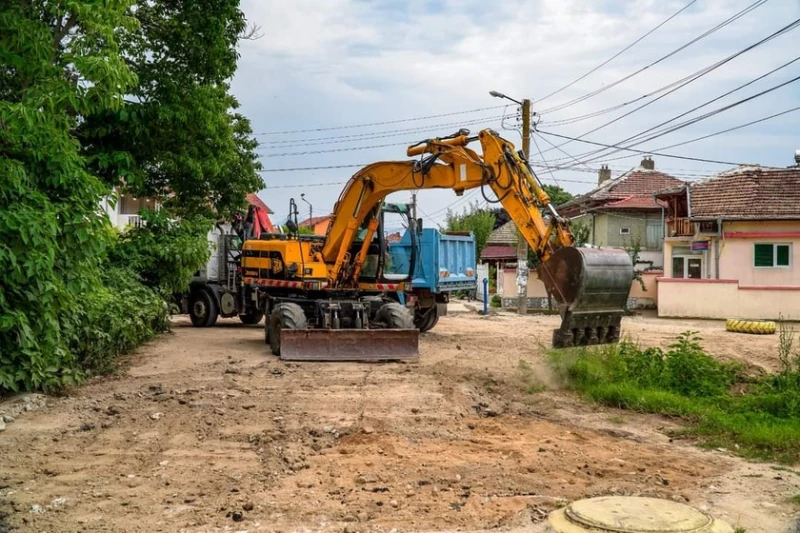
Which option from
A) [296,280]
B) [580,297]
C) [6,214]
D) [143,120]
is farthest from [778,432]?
[143,120]

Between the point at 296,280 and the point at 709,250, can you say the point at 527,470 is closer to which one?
the point at 296,280

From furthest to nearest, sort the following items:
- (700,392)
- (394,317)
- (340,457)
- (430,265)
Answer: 1. (430,265)
2. (394,317)
3. (700,392)
4. (340,457)

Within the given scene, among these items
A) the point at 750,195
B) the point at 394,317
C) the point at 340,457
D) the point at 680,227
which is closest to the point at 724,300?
the point at 750,195

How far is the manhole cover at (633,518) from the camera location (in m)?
4.81

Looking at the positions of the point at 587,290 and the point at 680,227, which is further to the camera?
the point at 680,227

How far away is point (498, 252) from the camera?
177 feet

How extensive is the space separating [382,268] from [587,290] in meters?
7.01

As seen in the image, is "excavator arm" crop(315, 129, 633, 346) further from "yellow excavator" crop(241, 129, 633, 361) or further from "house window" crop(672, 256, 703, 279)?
"house window" crop(672, 256, 703, 279)

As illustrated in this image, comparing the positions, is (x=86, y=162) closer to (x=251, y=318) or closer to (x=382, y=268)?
(x=382, y=268)

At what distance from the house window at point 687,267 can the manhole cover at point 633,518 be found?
29.0 metres

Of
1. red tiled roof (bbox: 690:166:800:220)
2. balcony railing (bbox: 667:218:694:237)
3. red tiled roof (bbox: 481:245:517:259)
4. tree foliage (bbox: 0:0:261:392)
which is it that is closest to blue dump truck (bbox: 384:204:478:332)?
tree foliage (bbox: 0:0:261:392)

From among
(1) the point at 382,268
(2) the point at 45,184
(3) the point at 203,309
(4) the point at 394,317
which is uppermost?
(2) the point at 45,184

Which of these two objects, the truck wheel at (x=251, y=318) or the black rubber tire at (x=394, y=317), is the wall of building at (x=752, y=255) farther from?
the black rubber tire at (x=394, y=317)

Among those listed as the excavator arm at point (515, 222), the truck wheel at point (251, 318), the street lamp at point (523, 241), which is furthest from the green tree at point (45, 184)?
the street lamp at point (523, 241)
